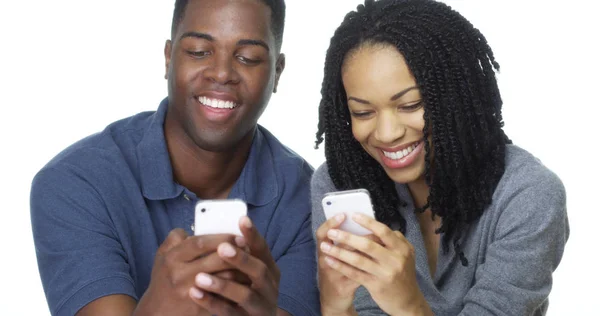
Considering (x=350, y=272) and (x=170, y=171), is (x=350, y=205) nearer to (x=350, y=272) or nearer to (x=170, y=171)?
(x=350, y=272)

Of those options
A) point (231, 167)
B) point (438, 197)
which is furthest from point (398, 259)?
point (231, 167)

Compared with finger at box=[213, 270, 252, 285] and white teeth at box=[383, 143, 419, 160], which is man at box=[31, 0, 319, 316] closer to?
finger at box=[213, 270, 252, 285]

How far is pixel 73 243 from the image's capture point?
2537 millimetres

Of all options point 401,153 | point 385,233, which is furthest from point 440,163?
point 385,233

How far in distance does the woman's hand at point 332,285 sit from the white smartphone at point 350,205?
0.03 metres

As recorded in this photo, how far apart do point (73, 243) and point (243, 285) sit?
734mm

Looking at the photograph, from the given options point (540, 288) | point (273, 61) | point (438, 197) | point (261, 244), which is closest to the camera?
point (261, 244)

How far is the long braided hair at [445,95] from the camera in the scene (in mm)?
2459

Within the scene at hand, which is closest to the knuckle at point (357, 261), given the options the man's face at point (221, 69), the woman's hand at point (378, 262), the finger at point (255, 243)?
the woman's hand at point (378, 262)

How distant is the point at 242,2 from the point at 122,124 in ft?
2.21

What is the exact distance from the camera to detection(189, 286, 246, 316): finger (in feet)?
6.61

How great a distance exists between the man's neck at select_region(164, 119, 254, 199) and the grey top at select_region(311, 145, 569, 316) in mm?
907

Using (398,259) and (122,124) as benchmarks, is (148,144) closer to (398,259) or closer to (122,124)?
(122,124)

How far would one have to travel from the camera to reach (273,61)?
2826 mm
